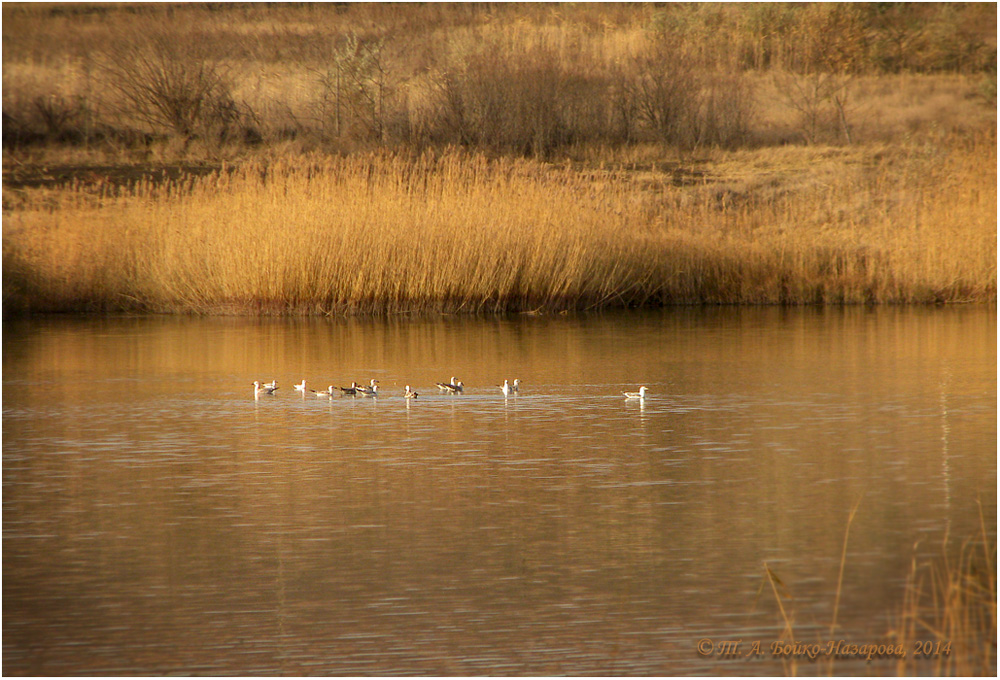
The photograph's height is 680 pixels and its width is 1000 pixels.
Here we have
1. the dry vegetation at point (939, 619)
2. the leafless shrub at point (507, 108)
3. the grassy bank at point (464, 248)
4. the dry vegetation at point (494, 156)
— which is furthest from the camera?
the leafless shrub at point (507, 108)

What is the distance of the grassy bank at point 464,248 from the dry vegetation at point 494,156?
0.04 metres

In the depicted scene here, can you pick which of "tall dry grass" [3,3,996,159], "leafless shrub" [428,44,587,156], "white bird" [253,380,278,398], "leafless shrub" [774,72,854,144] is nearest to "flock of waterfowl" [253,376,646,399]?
"white bird" [253,380,278,398]

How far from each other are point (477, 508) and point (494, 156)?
2191 centimetres

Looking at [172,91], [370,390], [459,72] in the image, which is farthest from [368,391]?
[172,91]

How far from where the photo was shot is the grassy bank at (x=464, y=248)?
1653 centimetres

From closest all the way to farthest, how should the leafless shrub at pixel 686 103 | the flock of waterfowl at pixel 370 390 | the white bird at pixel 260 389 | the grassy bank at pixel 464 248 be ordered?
the flock of waterfowl at pixel 370 390 → the white bird at pixel 260 389 → the grassy bank at pixel 464 248 → the leafless shrub at pixel 686 103

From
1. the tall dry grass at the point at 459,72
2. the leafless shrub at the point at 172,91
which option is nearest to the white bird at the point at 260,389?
the tall dry grass at the point at 459,72

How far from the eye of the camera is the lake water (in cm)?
468

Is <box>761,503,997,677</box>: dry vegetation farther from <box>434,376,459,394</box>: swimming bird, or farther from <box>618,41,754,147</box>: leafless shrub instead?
<box>618,41,754,147</box>: leafless shrub

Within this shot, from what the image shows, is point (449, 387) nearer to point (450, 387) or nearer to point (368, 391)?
point (450, 387)

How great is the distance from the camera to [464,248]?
54.4 feet

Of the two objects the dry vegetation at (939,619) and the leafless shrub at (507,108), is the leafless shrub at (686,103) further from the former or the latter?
the dry vegetation at (939,619)

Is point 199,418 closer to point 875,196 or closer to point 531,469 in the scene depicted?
point 531,469

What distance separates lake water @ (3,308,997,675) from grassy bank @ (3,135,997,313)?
4.69 metres
